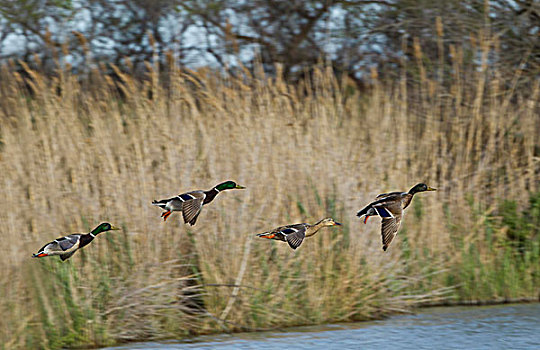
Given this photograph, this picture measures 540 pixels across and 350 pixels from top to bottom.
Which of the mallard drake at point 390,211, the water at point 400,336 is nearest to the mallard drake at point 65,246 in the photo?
the mallard drake at point 390,211

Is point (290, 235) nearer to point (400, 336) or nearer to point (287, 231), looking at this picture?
point (287, 231)

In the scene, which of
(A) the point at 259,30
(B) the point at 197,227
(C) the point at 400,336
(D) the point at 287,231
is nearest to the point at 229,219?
(B) the point at 197,227

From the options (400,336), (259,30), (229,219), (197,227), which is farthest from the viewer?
(259,30)

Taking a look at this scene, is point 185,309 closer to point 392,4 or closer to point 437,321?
point 437,321

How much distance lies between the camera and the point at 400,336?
202 inches

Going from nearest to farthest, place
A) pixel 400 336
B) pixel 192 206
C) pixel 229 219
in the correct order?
pixel 192 206, pixel 229 219, pixel 400 336

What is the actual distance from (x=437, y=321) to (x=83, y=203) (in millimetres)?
2973

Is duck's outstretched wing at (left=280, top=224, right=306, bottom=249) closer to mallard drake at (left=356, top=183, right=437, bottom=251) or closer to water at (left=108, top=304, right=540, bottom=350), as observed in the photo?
mallard drake at (left=356, top=183, right=437, bottom=251)

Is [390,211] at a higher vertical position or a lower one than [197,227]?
lower

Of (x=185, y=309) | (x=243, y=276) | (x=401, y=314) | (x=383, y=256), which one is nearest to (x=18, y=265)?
(x=185, y=309)

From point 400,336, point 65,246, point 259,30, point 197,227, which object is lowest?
point 400,336

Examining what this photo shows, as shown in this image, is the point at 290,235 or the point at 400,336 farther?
the point at 400,336

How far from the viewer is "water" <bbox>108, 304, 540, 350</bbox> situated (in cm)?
491

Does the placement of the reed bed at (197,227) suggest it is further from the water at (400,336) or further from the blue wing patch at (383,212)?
the blue wing patch at (383,212)
